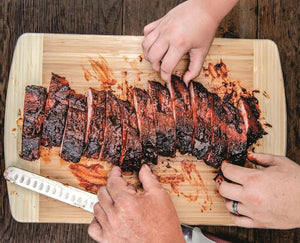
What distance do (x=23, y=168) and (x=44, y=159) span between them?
214mm

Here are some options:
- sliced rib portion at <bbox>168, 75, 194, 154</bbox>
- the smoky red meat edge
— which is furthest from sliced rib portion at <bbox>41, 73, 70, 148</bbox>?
sliced rib portion at <bbox>168, 75, 194, 154</bbox>

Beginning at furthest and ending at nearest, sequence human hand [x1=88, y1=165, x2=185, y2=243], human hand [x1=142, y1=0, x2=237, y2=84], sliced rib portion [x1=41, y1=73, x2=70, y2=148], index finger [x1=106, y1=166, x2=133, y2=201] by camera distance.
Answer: sliced rib portion [x1=41, y1=73, x2=70, y2=148], human hand [x1=142, y1=0, x2=237, y2=84], index finger [x1=106, y1=166, x2=133, y2=201], human hand [x1=88, y1=165, x2=185, y2=243]

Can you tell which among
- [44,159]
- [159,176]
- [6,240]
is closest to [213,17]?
[159,176]

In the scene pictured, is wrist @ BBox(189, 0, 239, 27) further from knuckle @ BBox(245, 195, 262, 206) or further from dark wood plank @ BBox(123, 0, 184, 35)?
knuckle @ BBox(245, 195, 262, 206)

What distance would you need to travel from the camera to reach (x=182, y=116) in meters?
2.70

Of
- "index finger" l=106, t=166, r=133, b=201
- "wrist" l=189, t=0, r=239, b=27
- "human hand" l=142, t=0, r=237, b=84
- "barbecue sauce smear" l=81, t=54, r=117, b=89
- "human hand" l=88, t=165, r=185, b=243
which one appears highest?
"wrist" l=189, t=0, r=239, b=27

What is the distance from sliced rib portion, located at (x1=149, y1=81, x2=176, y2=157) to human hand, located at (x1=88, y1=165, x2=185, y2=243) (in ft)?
1.43

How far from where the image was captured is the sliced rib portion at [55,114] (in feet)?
8.64

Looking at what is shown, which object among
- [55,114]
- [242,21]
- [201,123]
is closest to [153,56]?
[201,123]

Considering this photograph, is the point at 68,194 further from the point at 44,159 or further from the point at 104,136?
the point at 104,136

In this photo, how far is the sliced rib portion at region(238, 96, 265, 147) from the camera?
280 cm

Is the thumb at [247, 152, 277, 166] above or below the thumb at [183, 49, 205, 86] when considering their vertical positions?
below

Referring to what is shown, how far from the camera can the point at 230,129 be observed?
2.75m

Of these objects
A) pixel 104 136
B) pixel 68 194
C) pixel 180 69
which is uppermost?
pixel 180 69
